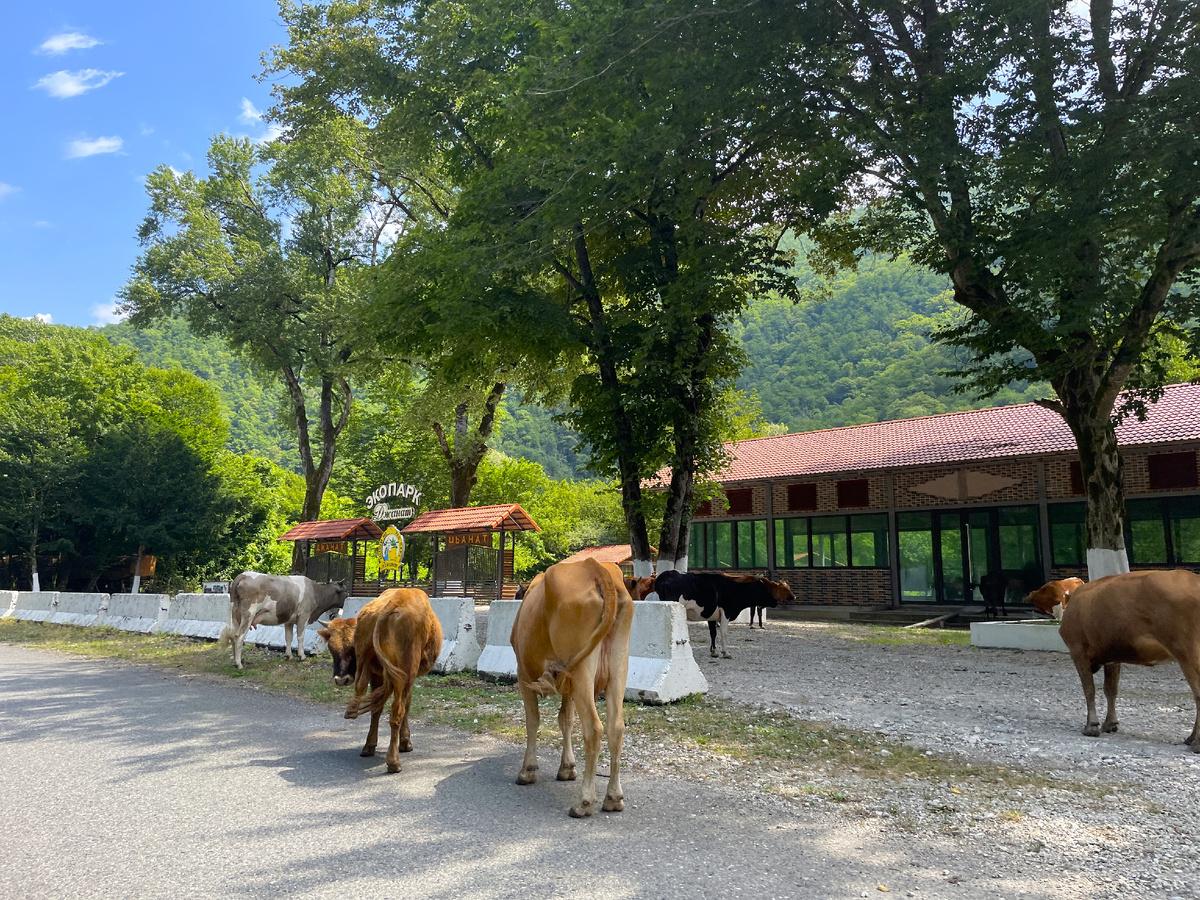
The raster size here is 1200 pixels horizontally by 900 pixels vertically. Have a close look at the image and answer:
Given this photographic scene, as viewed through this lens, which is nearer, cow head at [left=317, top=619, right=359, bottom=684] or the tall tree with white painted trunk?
cow head at [left=317, top=619, right=359, bottom=684]

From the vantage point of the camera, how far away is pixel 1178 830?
4.91 meters

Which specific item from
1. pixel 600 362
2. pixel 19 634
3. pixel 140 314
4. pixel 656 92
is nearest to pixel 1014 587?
pixel 600 362

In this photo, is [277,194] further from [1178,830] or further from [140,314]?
[1178,830]

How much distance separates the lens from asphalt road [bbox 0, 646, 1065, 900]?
405 cm

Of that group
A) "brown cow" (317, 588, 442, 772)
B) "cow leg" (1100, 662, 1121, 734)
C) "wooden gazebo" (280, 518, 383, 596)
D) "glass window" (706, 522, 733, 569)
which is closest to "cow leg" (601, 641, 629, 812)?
"brown cow" (317, 588, 442, 772)

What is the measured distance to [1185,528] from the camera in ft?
75.8

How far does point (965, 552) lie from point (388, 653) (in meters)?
24.7

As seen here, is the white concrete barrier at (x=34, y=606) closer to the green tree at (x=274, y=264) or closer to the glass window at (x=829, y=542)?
the green tree at (x=274, y=264)

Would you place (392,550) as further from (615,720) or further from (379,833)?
(379,833)

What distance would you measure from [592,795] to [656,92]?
13759 mm

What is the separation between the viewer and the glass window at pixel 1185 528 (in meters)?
22.9

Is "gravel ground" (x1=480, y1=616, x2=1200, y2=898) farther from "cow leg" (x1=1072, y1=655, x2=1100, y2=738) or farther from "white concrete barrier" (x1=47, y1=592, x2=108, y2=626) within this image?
"white concrete barrier" (x1=47, y1=592, x2=108, y2=626)

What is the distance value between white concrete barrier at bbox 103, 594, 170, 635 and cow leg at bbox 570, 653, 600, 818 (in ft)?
58.6

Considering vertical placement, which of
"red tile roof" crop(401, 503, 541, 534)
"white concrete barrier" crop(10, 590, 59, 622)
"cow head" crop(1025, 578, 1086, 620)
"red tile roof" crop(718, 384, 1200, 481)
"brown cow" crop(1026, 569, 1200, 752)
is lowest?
"white concrete barrier" crop(10, 590, 59, 622)
